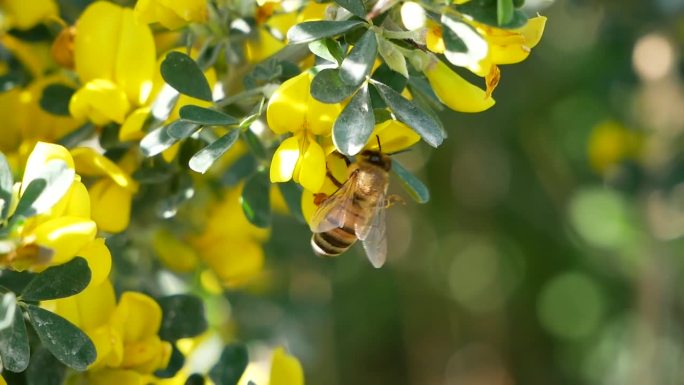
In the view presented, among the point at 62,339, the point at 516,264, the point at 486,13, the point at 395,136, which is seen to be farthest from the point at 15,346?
the point at 516,264

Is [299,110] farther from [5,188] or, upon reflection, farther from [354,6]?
[5,188]

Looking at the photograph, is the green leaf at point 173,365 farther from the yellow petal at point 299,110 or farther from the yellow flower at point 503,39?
the yellow flower at point 503,39

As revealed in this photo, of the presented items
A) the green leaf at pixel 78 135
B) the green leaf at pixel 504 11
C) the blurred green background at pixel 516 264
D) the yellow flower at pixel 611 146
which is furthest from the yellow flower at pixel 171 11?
the yellow flower at pixel 611 146

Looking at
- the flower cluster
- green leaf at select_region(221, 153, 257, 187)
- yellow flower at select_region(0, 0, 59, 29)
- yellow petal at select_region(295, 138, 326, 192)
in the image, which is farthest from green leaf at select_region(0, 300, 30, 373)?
yellow flower at select_region(0, 0, 59, 29)

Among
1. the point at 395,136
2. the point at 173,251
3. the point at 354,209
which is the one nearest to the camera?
the point at 395,136

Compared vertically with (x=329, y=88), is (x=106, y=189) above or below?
below

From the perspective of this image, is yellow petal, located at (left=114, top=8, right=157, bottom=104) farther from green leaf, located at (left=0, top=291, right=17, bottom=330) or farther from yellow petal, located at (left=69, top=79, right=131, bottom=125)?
green leaf, located at (left=0, top=291, right=17, bottom=330)

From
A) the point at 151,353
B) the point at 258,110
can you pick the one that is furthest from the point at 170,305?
the point at 258,110

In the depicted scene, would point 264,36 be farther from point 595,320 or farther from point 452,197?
point 595,320
